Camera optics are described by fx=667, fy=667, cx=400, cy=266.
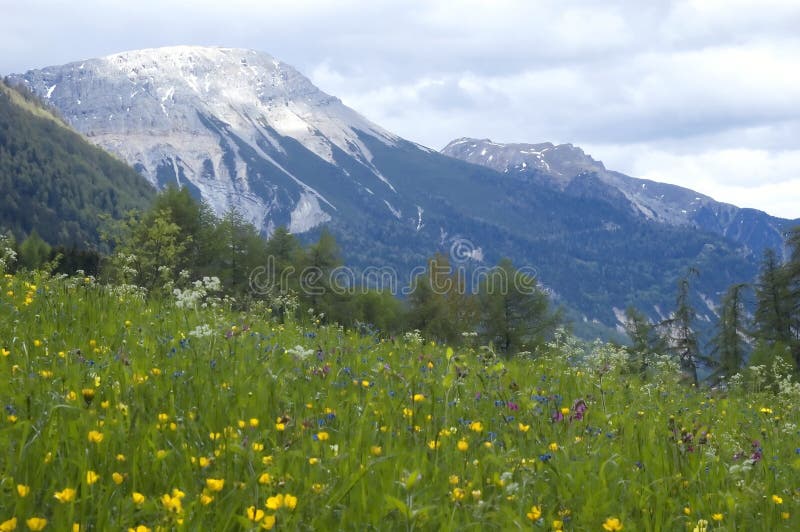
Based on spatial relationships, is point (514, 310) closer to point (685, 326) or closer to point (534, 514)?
point (685, 326)

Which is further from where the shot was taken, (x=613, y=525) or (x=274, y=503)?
(x=613, y=525)

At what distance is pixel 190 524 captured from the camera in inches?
107

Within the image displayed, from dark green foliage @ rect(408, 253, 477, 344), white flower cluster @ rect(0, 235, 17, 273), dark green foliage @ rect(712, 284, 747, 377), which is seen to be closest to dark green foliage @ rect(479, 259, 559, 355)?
dark green foliage @ rect(408, 253, 477, 344)

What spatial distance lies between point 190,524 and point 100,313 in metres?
4.92

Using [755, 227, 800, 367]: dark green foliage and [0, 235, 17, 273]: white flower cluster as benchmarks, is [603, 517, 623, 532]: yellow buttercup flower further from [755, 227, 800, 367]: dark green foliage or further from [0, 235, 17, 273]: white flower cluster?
[755, 227, 800, 367]: dark green foliage

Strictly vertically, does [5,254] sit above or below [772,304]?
above

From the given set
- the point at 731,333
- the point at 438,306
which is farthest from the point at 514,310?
the point at 731,333

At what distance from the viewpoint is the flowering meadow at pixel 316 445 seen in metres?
2.98

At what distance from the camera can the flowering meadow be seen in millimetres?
2984

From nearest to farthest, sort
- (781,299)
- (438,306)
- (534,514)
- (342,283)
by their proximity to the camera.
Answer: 1. (534,514)
2. (781,299)
3. (438,306)
4. (342,283)

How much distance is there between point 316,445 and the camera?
3.59 m

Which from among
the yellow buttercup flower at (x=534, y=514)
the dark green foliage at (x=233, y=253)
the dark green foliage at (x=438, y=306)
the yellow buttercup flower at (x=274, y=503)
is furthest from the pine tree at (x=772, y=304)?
the yellow buttercup flower at (x=274, y=503)

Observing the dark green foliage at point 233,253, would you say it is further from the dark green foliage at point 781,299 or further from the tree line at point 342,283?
the dark green foliage at point 781,299

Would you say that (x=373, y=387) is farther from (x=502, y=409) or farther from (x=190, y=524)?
(x=190, y=524)
